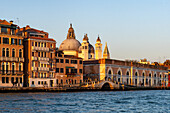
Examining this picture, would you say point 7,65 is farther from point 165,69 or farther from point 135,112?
point 165,69

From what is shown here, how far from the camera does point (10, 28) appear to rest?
8162cm

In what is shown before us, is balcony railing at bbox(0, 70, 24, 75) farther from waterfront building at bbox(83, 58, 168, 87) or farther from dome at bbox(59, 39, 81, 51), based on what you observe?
dome at bbox(59, 39, 81, 51)

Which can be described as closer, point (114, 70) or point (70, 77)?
point (70, 77)

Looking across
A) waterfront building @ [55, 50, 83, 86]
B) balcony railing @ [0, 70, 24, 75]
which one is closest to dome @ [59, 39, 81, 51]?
waterfront building @ [55, 50, 83, 86]

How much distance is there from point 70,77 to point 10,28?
23108mm

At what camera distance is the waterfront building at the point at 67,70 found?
93.9 m

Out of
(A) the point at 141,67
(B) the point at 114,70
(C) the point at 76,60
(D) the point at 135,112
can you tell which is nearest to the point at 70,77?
(C) the point at 76,60

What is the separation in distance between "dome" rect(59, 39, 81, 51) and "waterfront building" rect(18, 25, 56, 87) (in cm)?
6161

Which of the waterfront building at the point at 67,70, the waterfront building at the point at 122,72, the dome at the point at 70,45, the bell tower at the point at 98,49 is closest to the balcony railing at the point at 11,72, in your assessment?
the waterfront building at the point at 67,70

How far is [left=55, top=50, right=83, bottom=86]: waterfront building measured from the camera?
93.9 meters

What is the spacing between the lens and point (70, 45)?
15500 cm

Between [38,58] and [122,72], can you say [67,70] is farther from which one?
[122,72]

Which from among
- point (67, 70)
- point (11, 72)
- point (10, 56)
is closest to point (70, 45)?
point (67, 70)

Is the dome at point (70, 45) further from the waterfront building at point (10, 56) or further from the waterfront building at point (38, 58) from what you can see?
the waterfront building at point (10, 56)
